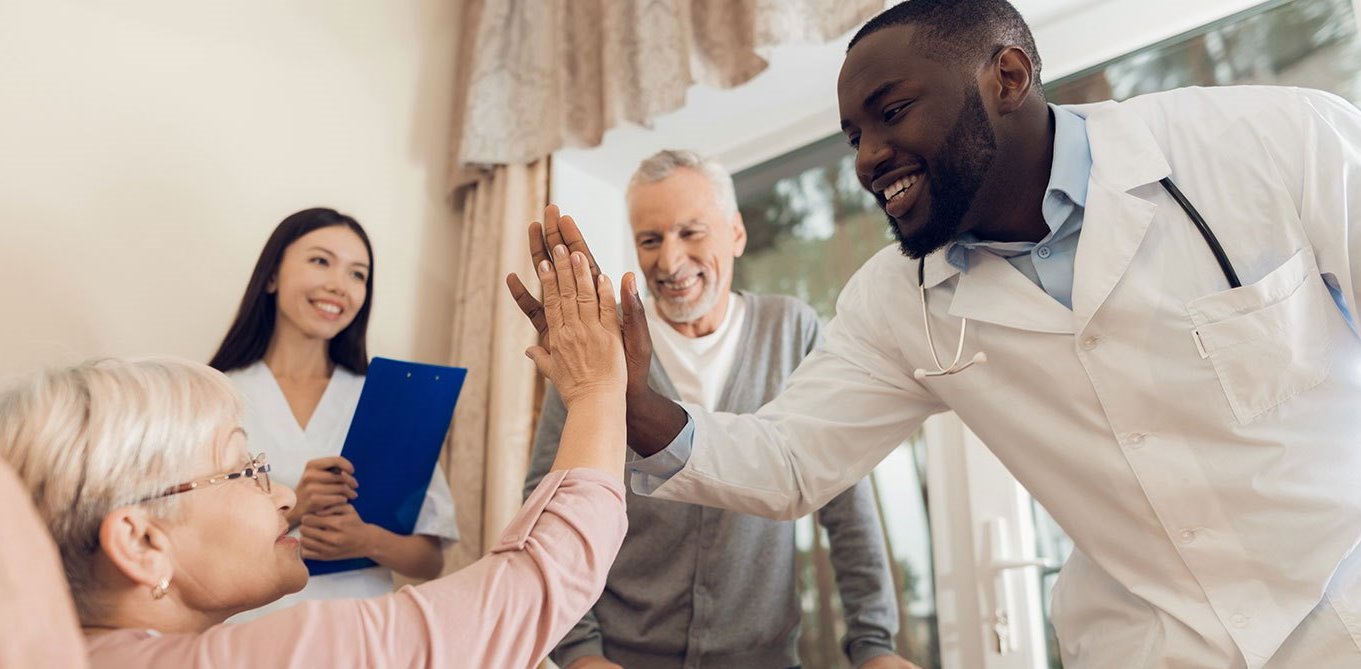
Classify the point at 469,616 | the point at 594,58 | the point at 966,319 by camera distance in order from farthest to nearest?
the point at 594,58, the point at 966,319, the point at 469,616

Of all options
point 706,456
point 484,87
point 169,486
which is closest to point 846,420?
point 706,456

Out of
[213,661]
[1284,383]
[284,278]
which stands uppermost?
[284,278]

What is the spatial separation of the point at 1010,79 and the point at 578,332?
75 cm

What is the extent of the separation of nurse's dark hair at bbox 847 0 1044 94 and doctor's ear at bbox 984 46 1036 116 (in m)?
0.02

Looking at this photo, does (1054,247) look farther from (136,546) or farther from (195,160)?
(195,160)

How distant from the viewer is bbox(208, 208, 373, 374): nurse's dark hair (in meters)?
2.04

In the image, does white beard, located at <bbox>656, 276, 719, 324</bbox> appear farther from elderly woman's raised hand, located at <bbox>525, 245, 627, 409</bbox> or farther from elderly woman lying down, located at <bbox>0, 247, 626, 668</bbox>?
elderly woman lying down, located at <bbox>0, 247, 626, 668</bbox>

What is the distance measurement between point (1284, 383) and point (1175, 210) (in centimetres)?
25

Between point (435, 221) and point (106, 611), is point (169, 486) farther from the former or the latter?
point (435, 221)

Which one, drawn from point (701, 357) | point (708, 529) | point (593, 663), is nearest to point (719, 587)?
point (708, 529)

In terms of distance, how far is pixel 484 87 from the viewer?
8.81ft

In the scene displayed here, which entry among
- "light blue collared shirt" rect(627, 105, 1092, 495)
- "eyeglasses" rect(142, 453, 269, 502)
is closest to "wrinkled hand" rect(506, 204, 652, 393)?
"light blue collared shirt" rect(627, 105, 1092, 495)

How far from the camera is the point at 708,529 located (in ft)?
5.93

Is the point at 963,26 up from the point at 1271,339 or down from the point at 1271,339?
up
